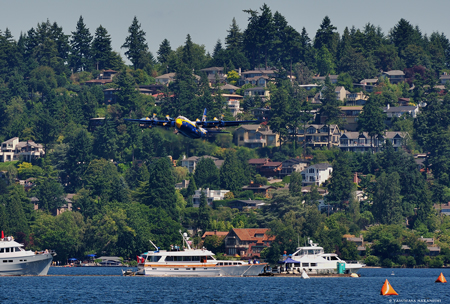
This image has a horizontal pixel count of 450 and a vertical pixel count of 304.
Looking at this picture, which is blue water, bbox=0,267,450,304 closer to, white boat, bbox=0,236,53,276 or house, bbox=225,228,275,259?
white boat, bbox=0,236,53,276

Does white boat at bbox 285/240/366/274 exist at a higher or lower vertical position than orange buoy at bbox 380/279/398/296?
higher

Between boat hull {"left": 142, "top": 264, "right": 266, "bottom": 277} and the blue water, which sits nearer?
the blue water

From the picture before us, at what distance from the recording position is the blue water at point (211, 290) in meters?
117

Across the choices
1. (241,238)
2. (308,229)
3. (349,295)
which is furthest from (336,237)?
(349,295)

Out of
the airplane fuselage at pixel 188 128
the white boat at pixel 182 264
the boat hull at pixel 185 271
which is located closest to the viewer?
the airplane fuselage at pixel 188 128

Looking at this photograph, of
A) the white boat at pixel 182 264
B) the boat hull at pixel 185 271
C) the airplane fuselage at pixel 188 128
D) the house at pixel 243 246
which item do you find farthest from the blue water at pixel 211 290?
the house at pixel 243 246

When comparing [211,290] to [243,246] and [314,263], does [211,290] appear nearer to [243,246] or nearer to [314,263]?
[314,263]

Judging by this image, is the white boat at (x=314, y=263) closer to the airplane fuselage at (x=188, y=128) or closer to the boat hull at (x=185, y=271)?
the boat hull at (x=185, y=271)

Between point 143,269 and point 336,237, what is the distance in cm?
5601

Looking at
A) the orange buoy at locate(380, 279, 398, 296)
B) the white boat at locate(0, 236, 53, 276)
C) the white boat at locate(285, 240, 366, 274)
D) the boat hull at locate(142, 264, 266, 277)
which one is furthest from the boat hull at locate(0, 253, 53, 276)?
the orange buoy at locate(380, 279, 398, 296)

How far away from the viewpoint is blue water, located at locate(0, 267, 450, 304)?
117 meters

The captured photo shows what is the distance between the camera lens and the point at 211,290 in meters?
129

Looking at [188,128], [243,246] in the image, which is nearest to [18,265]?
[188,128]

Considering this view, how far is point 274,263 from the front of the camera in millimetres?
185875
